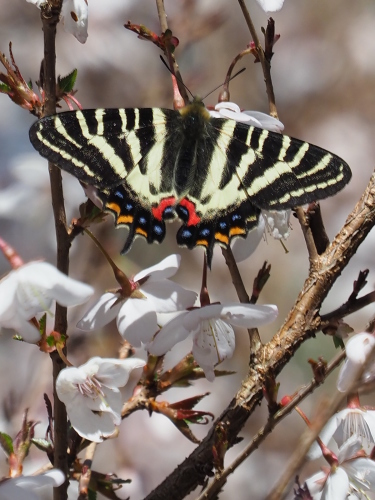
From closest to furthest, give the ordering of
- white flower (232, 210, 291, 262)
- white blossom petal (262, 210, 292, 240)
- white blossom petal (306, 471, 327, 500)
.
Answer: white blossom petal (306, 471, 327, 500)
white flower (232, 210, 291, 262)
white blossom petal (262, 210, 292, 240)

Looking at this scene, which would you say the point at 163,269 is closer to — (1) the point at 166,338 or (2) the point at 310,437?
(1) the point at 166,338

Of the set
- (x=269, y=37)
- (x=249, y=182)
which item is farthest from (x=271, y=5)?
(x=249, y=182)

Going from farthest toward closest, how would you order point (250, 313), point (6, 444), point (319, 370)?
point (6, 444) → point (250, 313) → point (319, 370)

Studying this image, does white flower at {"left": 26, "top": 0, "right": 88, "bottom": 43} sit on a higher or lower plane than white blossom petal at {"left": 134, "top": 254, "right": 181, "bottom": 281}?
higher

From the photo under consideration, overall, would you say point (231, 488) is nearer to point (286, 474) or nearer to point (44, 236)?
point (44, 236)

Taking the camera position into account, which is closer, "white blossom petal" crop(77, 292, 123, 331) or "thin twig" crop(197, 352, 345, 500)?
"thin twig" crop(197, 352, 345, 500)

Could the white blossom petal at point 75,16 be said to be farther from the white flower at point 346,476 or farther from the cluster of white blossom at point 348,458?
the white flower at point 346,476

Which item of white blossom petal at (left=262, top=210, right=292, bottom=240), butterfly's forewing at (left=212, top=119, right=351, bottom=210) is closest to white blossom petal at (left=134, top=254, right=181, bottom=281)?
butterfly's forewing at (left=212, top=119, right=351, bottom=210)

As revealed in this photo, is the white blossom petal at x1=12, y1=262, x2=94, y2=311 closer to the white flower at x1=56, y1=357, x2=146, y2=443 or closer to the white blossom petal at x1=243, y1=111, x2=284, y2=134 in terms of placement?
the white flower at x1=56, y1=357, x2=146, y2=443
